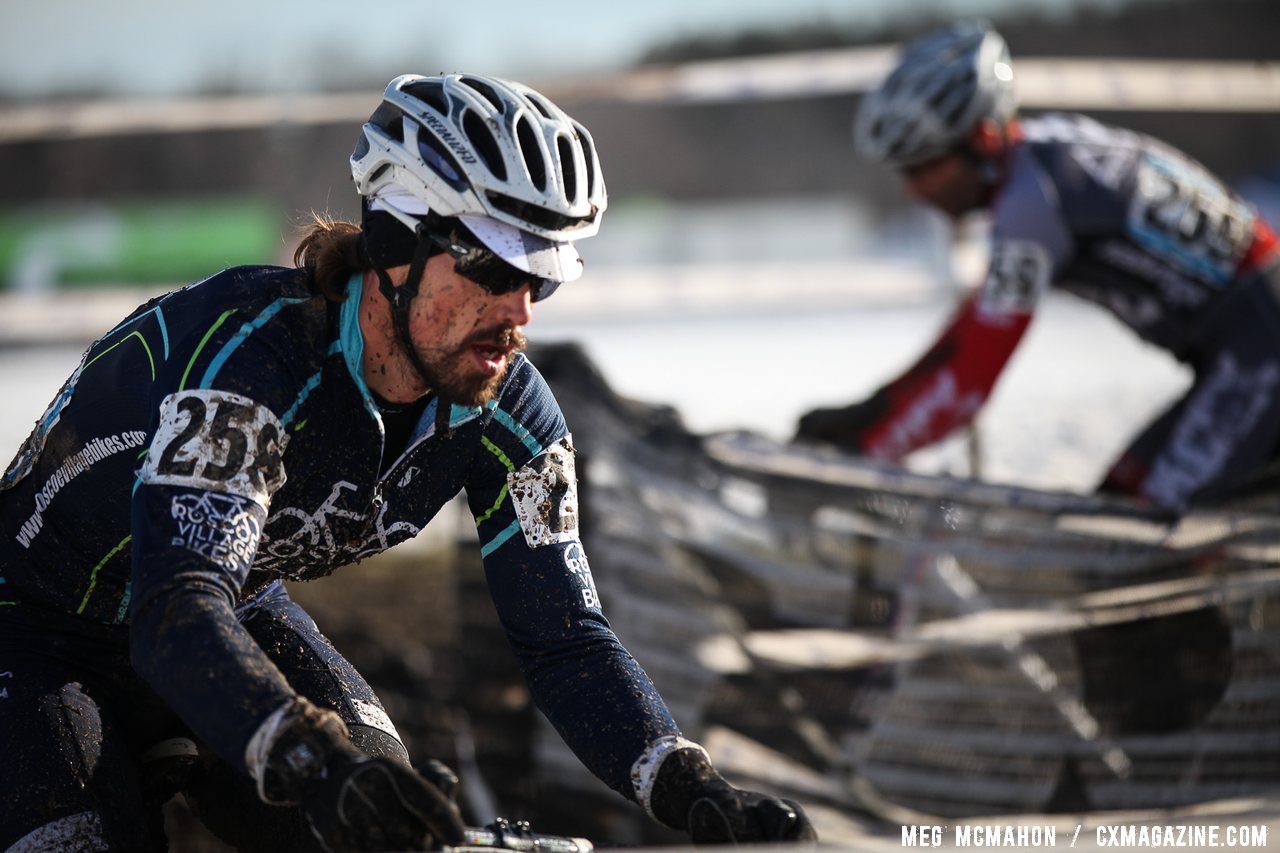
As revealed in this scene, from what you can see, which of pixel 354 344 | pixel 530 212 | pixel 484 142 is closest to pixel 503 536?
pixel 354 344

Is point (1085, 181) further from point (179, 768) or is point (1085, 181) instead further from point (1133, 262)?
point (179, 768)

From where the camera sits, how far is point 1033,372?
425 inches

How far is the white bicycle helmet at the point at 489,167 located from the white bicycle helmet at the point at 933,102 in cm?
264

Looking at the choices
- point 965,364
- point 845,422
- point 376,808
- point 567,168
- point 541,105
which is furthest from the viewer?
point 845,422

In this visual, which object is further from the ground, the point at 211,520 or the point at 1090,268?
the point at 211,520

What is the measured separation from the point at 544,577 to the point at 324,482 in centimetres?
45

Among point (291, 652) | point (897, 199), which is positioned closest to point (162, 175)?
point (897, 199)

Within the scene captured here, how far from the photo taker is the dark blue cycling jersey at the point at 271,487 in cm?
225

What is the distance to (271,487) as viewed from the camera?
2363 mm

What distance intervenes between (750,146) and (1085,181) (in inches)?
665

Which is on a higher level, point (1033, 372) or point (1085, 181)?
point (1085, 181)

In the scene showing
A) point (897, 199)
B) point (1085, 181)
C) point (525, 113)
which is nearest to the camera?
point (525, 113)

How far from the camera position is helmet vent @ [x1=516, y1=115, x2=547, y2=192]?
2512mm

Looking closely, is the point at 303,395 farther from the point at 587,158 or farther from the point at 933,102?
the point at 933,102
